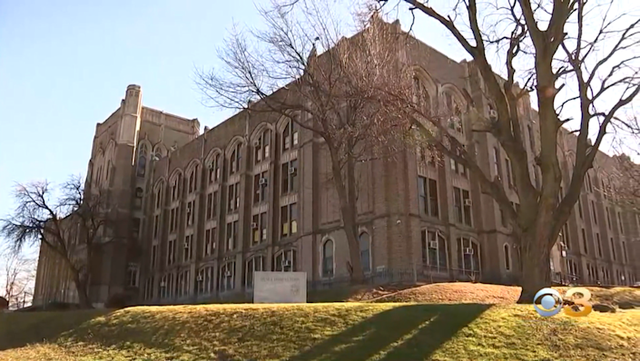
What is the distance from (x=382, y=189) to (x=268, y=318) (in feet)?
51.4

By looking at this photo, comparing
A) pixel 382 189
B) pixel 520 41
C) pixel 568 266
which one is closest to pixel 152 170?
pixel 382 189

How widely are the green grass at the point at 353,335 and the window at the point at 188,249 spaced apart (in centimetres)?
2921

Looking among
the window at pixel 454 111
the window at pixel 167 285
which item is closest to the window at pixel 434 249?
the window at pixel 454 111

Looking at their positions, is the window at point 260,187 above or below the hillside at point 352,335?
above

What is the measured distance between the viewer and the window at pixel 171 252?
157 ft

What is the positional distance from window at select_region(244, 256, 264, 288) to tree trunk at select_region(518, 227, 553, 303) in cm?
2404

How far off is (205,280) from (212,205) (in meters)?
6.04

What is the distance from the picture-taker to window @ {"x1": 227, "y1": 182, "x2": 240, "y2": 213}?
4082 centimetres

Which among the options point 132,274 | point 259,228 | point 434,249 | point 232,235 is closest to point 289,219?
point 259,228

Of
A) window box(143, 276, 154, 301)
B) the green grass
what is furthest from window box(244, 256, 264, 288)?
the green grass

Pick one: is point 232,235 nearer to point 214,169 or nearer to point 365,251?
point 214,169

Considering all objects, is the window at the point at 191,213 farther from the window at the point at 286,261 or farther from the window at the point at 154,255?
the window at the point at 286,261

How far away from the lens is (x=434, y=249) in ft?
93.7

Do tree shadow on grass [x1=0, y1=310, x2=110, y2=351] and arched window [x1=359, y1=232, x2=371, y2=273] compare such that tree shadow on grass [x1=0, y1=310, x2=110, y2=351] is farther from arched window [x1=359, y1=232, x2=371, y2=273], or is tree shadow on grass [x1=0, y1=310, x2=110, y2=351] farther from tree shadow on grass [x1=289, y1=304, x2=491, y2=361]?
arched window [x1=359, y1=232, x2=371, y2=273]
